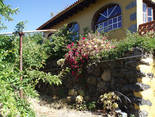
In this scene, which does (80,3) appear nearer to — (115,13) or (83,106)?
(115,13)

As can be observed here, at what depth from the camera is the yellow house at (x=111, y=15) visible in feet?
19.5

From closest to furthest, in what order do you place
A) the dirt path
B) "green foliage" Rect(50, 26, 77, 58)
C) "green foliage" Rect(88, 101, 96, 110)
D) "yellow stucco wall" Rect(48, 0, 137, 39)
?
the dirt path, "green foliage" Rect(88, 101, 96, 110), "green foliage" Rect(50, 26, 77, 58), "yellow stucco wall" Rect(48, 0, 137, 39)

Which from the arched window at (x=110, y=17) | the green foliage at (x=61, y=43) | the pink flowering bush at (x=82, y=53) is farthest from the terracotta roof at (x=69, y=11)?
the pink flowering bush at (x=82, y=53)

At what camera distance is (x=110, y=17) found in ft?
23.7

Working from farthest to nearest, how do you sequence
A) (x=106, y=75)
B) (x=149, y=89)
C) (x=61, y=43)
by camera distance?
1. (x=61, y=43)
2. (x=106, y=75)
3. (x=149, y=89)

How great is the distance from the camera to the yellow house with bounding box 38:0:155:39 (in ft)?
19.5

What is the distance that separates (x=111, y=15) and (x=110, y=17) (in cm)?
10

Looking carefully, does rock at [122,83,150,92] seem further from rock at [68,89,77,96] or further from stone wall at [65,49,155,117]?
rock at [68,89,77,96]

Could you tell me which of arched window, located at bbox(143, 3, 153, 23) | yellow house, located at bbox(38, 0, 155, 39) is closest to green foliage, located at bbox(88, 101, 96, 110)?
yellow house, located at bbox(38, 0, 155, 39)

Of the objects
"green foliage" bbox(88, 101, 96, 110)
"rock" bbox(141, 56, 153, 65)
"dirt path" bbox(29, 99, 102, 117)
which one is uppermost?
"rock" bbox(141, 56, 153, 65)

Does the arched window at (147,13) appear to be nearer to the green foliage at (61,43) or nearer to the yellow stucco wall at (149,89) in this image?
the green foliage at (61,43)

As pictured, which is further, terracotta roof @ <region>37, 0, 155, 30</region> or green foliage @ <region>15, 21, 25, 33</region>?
terracotta roof @ <region>37, 0, 155, 30</region>

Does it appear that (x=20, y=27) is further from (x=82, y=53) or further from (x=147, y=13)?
(x=147, y=13)

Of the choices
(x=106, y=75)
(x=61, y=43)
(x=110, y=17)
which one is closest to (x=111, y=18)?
(x=110, y=17)
